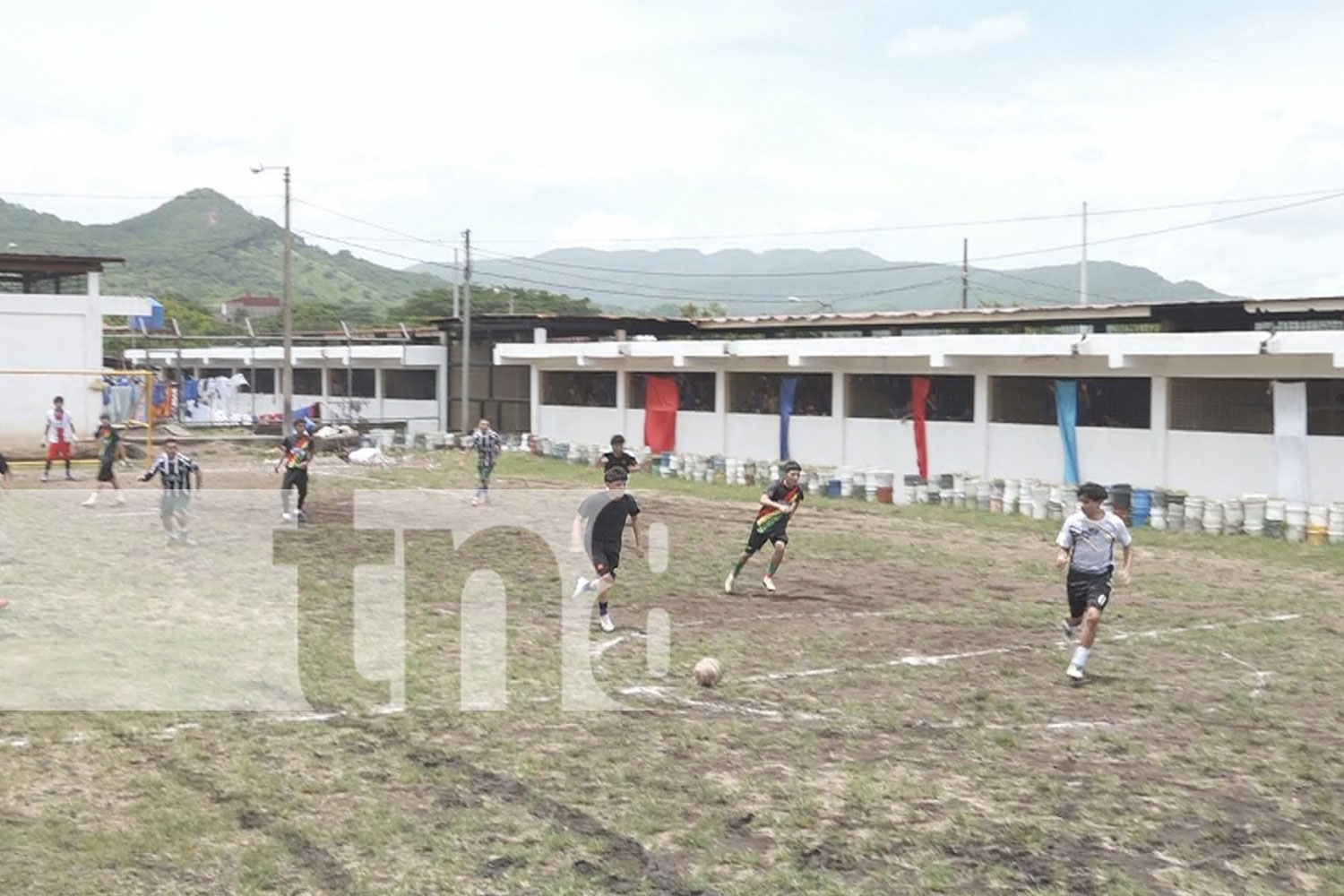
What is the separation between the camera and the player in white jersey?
13.0 metres

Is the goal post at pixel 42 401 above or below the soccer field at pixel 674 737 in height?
above

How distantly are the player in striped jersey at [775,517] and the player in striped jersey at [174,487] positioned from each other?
844 centimetres

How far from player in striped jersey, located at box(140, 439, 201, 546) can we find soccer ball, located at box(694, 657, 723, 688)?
11062 mm

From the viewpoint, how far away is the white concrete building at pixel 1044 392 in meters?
26.3

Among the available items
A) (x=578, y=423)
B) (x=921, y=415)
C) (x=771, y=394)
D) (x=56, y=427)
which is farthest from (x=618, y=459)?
(x=578, y=423)

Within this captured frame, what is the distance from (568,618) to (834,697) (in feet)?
14.7

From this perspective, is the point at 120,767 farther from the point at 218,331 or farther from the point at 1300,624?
the point at 218,331

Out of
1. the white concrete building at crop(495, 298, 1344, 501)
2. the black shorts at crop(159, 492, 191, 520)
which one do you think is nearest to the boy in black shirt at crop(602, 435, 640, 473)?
the black shorts at crop(159, 492, 191, 520)

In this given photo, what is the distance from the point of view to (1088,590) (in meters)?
13.2

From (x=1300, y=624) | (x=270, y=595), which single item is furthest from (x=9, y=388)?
(x=1300, y=624)

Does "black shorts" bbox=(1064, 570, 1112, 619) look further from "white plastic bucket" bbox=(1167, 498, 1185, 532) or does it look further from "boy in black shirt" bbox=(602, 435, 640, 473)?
"white plastic bucket" bbox=(1167, 498, 1185, 532)

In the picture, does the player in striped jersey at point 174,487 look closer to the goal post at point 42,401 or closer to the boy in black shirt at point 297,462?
the boy in black shirt at point 297,462

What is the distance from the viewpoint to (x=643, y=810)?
8836 mm

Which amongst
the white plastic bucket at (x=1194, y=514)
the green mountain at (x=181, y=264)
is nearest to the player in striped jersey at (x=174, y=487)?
the white plastic bucket at (x=1194, y=514)
